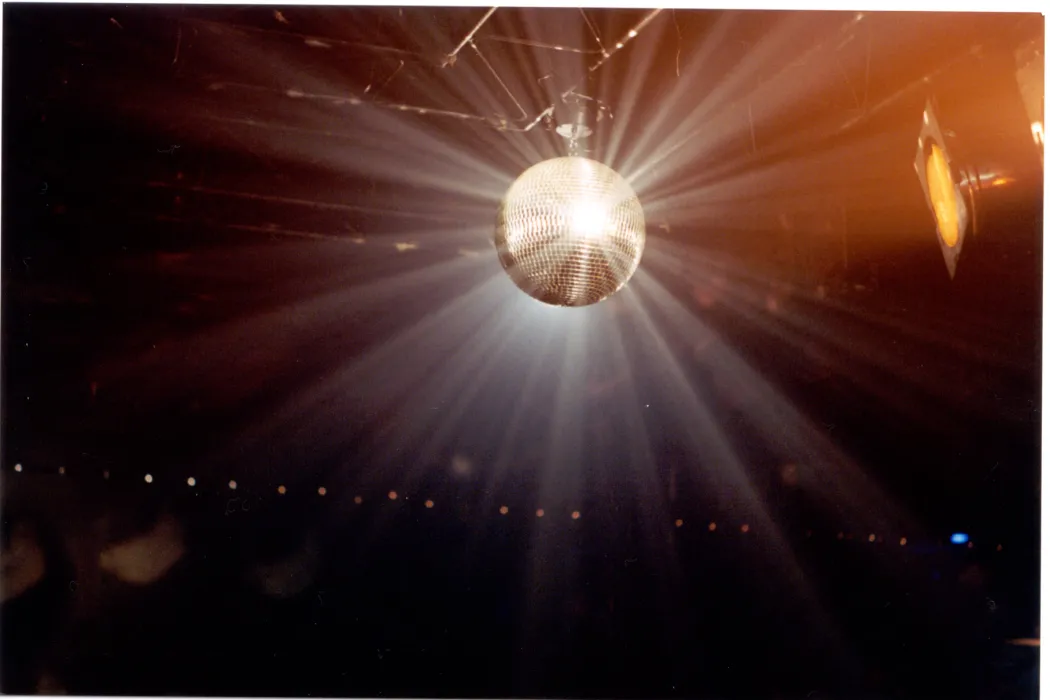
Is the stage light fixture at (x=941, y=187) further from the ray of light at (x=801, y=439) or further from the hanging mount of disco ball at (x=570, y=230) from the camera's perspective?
the hanging mount of disco ball at (x=570, y=230)

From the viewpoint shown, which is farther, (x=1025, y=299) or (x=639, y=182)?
(x=639, y=182)

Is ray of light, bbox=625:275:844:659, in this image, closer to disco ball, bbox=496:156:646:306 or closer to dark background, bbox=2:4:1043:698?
dark background, bbox=2:4:1043:698

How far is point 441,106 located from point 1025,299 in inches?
77.9

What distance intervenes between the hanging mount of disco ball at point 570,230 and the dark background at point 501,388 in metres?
0.81

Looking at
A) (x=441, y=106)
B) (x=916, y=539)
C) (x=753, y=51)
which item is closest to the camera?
(x=753, y=51)

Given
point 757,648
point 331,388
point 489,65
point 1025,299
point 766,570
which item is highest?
point 489,65

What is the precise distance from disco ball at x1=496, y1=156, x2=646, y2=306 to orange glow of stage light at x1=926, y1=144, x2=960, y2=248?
1.22 m

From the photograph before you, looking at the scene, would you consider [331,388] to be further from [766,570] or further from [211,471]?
[766,570]

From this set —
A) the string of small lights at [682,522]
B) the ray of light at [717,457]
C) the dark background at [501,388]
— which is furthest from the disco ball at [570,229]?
the string of small lights at [682,522]

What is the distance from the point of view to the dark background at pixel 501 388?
7.43 feet

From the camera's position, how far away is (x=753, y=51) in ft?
6.95

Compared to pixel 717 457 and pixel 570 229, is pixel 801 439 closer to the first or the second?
pixel 717 457

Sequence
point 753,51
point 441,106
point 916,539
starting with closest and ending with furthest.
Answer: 1. point 753,51
2. point 441,106
3. point 916,539

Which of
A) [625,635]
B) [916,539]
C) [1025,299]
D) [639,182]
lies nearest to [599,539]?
[625,635]
